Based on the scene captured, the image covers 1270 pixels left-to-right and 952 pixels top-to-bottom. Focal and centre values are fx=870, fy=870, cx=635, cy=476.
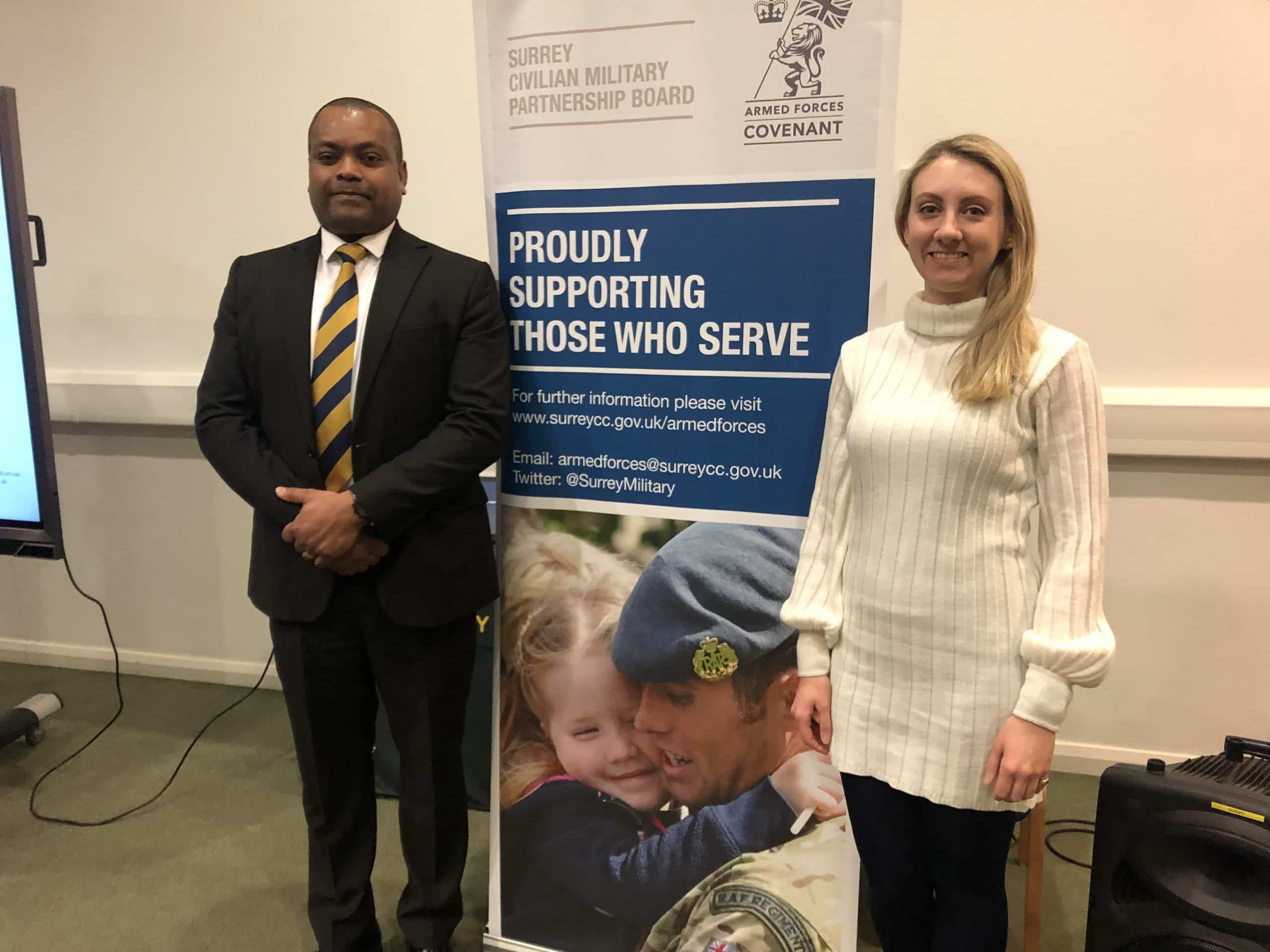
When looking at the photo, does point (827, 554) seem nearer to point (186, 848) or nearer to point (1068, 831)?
point (1068, 831)

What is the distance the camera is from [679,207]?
154 cm

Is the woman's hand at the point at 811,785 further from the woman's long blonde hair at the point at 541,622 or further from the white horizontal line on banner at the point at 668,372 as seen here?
the white horizontal line on banner at the point at 668,372

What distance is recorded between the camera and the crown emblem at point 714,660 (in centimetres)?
164

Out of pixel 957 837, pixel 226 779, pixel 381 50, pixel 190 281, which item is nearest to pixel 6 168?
pixel 190 281

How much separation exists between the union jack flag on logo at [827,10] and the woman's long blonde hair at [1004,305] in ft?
1.32

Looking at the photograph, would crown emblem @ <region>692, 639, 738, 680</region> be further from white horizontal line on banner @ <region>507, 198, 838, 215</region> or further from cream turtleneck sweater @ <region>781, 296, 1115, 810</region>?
white horizontal line on banner @ <region>507, 198, 838, 215</region>

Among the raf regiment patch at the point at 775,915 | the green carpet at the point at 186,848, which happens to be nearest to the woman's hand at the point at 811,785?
the raf regiment patch at the point at 775,915

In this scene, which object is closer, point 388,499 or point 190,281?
point 388,499

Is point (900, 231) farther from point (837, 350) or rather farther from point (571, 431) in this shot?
point (571, 431)

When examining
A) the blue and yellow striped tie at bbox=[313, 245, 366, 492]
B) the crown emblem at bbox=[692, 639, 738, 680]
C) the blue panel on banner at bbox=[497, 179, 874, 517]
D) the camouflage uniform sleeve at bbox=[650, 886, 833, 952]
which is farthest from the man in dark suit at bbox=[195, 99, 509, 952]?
the camouflage uniform sleeve at bbox=[650, 886, 833, 952]

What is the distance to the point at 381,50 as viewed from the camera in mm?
2674

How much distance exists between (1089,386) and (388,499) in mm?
1069

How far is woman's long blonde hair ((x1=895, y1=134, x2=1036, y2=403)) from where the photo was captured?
1101mm

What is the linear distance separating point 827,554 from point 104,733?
2695 mm
